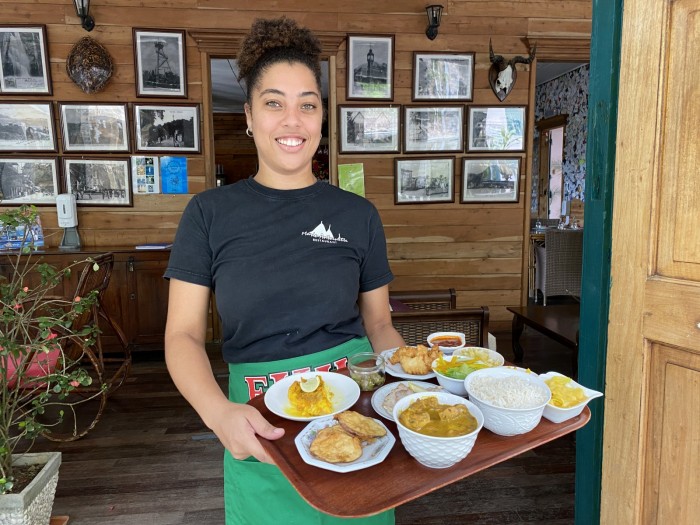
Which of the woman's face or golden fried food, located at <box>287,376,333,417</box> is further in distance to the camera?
the woman's face

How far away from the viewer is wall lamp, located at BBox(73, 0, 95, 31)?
3.95m

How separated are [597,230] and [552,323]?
2085mm

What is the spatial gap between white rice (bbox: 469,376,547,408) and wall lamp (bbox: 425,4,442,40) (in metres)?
4.16

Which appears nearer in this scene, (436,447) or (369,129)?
(436,447)

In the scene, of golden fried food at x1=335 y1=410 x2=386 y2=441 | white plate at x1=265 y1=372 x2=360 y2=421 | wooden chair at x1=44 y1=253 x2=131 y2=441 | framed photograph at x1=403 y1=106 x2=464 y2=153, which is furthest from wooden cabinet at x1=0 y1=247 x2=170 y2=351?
golden fried food at x1=335 y1=410 x2=386 y2=441

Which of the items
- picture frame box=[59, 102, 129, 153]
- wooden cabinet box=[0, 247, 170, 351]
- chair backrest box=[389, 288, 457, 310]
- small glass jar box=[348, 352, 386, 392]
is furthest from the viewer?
picture frame box=[59, 102, 129, 153]

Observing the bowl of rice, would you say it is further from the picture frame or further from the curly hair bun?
the picture frame

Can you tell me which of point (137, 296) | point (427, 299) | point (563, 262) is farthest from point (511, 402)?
point (563, 262)

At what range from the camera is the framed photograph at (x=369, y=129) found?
4480mm

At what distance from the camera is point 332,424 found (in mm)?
917

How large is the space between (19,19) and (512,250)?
5.06 m

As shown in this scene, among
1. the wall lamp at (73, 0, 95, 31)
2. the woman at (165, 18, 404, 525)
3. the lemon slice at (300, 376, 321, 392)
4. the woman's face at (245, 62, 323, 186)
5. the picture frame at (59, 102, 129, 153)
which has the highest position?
the wall lamp at (73, 0, 95, 31)

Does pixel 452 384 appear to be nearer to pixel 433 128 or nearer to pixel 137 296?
pixel 137 296

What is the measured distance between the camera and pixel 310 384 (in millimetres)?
1037
